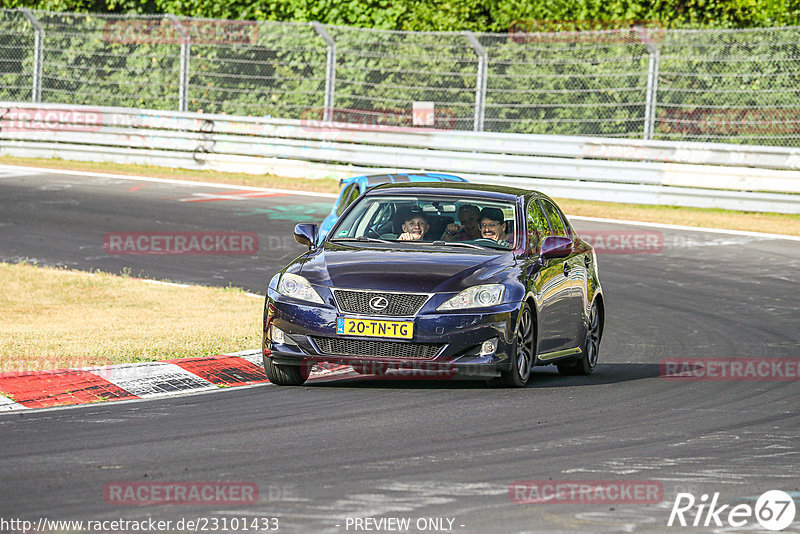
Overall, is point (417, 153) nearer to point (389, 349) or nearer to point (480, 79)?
point (480, 79)

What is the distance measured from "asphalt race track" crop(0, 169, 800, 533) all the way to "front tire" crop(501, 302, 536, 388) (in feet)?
0.48

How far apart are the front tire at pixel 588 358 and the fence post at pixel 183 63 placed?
1773cm

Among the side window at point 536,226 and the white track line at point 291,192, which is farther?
the white track line at point 291,192

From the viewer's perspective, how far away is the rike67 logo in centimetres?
593

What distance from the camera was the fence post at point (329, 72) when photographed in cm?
2658

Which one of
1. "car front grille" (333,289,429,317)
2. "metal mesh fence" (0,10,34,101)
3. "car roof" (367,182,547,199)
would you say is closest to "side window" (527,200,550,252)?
"car roof" (367,182,547,199)

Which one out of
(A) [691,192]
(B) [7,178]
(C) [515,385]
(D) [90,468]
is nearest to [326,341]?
(C) [515,385]

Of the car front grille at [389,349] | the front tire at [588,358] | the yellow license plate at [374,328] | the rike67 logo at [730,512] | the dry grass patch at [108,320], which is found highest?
the yellow license plate at [374,328]

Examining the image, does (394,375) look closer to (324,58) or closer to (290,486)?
(290,486)

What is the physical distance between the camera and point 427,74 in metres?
25.9

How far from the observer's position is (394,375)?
405 inches

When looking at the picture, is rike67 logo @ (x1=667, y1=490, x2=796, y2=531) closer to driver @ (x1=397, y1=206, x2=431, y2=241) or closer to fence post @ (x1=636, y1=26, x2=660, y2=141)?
driver @ (x1=397, y1=206, x2=431, y2=241)

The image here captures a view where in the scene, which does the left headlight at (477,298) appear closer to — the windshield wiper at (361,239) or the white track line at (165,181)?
the windshield wiper at (361,239)

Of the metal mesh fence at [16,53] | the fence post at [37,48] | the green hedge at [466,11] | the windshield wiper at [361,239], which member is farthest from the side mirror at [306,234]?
the metal mesh fence at [16,53]
